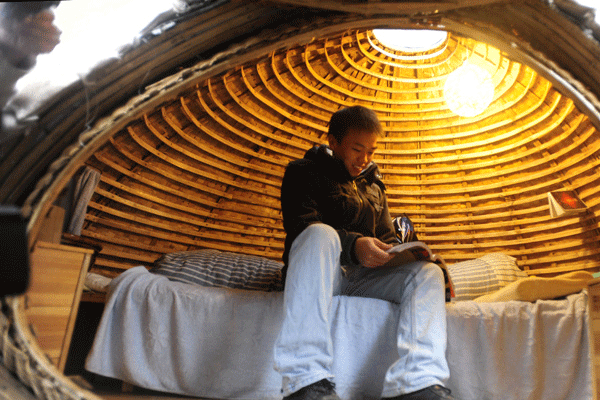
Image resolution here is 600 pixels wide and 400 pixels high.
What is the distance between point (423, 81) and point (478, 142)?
60 cm

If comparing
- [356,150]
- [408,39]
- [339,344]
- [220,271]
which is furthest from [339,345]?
[408,39]

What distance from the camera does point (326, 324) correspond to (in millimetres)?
1089

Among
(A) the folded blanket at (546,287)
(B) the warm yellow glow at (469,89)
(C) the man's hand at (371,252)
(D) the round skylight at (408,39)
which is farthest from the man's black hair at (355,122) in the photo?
(D) the round skylight at (408,39)

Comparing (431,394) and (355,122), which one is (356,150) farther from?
(431,394)

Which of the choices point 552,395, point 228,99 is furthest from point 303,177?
point 228,99

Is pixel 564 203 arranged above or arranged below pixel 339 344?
above

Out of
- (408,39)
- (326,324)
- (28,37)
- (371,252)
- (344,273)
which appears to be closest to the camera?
(28,37)

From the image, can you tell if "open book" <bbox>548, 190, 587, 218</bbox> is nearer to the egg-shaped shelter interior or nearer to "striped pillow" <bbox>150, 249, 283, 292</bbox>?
the egg-shaped shelter interior

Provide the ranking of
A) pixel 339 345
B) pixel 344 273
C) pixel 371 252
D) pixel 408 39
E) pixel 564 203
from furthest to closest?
pixel 408 39
pixel 564 203
pixel 344 273
pixel 339 345
pixel 371 252

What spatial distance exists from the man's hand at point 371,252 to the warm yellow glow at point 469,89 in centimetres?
184

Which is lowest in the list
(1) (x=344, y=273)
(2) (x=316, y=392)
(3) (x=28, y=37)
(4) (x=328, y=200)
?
(2) (x=316, y=392)

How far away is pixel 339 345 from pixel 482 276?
1335mm

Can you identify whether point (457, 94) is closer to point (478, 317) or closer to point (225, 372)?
point (478, 317)

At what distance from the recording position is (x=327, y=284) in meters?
1.15
